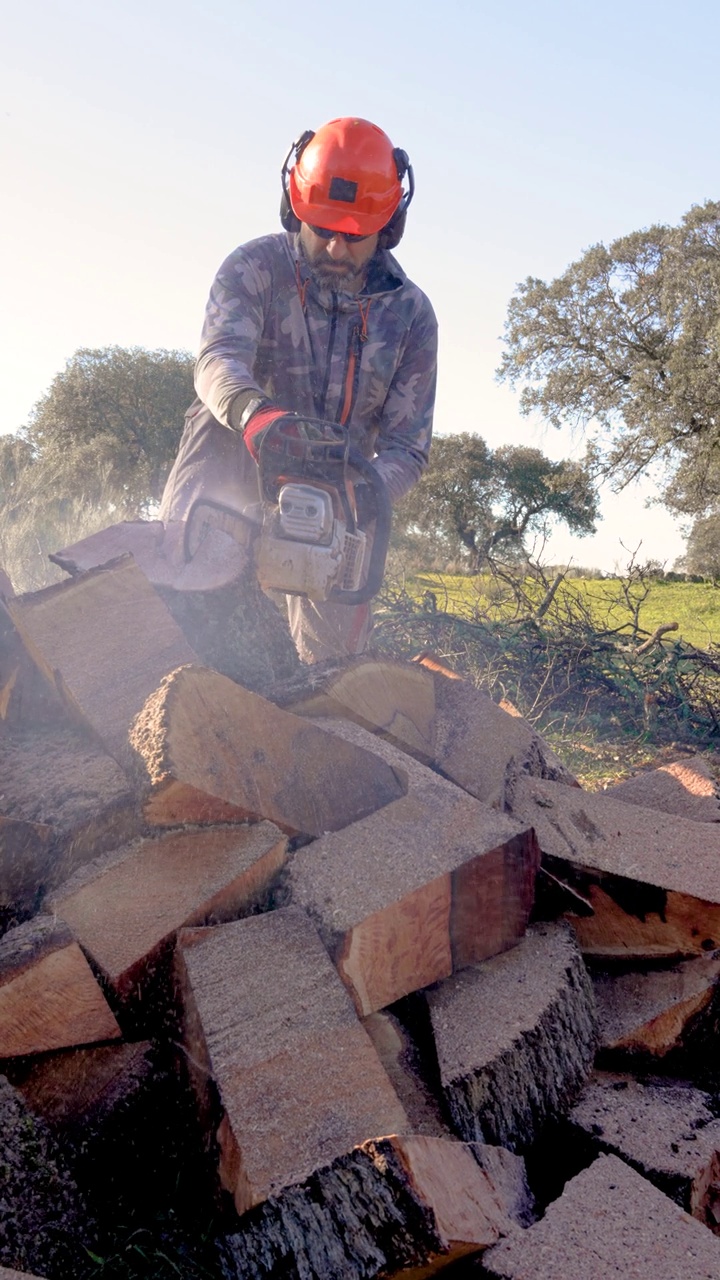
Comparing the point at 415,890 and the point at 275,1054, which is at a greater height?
the point at 415,890

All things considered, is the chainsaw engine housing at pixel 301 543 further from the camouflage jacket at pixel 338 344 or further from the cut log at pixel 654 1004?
the cut log at pixel 654 1004

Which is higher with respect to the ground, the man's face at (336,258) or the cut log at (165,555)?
the man's face at (336,258)

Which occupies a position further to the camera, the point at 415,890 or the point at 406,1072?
the point at 415,890

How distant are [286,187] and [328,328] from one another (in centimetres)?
51

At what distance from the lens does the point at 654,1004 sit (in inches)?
83.5

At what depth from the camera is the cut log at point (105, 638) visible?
2318 mm

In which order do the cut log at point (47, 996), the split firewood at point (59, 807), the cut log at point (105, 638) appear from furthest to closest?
1. the cut log at point (105, 638)
2. the split firewood at point (59, 807)
3. the cut log at point (47, 996)

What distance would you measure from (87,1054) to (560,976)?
0.98 meters

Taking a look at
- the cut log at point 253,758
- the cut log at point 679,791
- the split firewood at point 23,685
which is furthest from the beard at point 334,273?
the cut log at point 679,791

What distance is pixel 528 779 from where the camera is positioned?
2.54m

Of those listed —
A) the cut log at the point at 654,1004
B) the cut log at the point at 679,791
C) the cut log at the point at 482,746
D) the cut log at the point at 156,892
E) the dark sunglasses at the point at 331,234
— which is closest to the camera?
the cut log at the point at 156,892

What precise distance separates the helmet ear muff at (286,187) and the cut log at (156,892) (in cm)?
240

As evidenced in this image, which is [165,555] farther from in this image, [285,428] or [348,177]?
[348,177]

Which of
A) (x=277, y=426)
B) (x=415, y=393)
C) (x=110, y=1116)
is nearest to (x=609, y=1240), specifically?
(x=110, y=1116)
